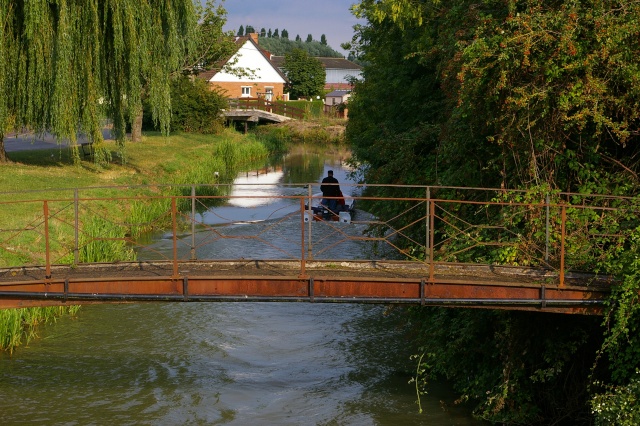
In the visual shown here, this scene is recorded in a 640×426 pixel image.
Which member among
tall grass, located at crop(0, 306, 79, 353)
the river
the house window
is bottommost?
the river

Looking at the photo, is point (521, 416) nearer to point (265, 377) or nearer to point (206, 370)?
point (265, 377)

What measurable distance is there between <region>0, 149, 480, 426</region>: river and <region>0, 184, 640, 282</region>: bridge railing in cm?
154

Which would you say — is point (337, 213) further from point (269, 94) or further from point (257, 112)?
Result: point (269, 94)

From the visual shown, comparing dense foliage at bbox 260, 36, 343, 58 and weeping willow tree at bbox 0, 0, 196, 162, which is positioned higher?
dense foliage at bbox 260, 36, 343, 58

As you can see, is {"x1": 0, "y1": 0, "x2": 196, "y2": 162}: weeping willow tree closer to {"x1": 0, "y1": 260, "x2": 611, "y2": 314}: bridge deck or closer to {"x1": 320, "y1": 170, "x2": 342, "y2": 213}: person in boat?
{"x1": 320, "y1": 170, "x2": 342, "y2": 213}: person in boat

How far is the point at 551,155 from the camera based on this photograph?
41.3ft

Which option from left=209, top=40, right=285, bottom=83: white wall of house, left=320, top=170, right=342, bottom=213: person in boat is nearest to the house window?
left=209, top=40, right=285, bottom=83: white wall of house

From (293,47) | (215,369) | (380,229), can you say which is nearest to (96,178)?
(380,229)

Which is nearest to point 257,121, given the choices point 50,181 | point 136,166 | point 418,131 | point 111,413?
point 136,166

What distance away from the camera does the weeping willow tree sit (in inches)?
903

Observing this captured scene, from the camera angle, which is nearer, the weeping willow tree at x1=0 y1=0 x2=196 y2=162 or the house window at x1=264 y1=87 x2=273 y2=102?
the weeping willow tree at x1=0 y1=0 x2=196 y2=162

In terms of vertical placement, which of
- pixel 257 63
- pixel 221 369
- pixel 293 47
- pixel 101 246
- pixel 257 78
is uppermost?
pixel 293 47

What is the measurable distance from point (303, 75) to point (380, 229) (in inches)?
3139

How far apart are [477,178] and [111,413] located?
6907mm
